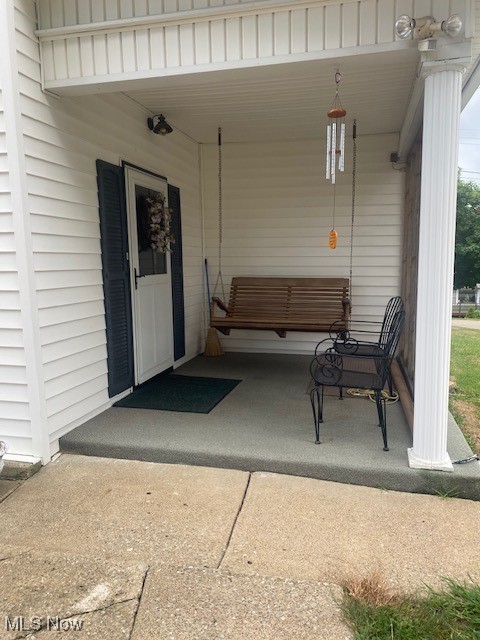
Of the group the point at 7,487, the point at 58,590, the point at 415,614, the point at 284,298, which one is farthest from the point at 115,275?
the point at 415,614

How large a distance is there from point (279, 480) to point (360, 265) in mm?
3139

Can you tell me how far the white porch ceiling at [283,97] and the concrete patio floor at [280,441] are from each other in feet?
6.96

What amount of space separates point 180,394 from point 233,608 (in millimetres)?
2263

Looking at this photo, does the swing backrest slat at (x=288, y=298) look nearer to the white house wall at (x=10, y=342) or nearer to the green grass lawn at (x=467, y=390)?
the green grass lawn at (x=467, y=390)

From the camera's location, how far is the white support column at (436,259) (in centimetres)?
233

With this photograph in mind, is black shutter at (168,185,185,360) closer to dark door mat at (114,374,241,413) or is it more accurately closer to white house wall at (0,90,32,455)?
dark door mat at (114,374,241,413)

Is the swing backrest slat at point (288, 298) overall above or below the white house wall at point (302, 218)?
below

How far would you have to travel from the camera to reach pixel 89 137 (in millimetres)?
3271

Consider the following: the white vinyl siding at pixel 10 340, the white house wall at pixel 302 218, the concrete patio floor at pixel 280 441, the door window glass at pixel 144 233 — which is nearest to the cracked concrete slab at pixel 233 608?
the concrete patio floor at pixel 280 441

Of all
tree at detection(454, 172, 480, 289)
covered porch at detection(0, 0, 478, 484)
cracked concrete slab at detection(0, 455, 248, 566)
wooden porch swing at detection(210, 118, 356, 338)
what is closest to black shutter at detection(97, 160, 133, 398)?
covered porch at detection(0, 0, 478, 484)

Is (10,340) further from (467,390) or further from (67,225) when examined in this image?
(467,390)

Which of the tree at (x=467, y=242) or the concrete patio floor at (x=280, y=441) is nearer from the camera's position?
the concrete patio floor at (x=280, y=441)

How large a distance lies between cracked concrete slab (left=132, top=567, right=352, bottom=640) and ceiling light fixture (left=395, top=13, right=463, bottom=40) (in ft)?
8.01

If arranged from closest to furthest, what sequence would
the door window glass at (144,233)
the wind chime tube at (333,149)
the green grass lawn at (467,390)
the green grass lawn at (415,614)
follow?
the green grass lawn at (415,614), the wind chime tube at (333,149), the green grass lawn at (467,390), the door window glass at (144,233)
